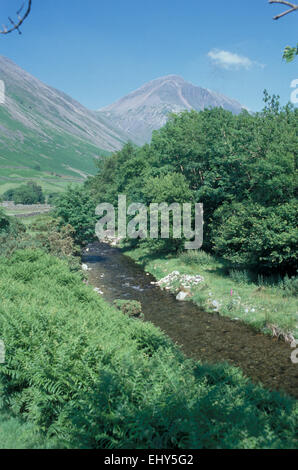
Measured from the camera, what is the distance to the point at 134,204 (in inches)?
1570

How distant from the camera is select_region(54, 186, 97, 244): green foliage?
34.3 meters

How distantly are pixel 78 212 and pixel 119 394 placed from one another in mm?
29156

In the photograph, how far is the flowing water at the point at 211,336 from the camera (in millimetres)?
13565

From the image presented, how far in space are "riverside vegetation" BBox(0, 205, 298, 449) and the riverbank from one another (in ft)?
27.4

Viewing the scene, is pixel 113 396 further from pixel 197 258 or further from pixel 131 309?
pixel 197 258

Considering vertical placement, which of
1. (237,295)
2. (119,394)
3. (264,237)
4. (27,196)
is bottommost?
(237,295)

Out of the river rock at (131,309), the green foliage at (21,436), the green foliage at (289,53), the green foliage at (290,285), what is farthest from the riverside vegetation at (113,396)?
the green foliage at (290,285)

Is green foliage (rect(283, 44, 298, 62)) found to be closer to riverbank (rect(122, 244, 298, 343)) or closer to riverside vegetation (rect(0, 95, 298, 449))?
riverside vegetation (rect(0, 95, 298, 449))

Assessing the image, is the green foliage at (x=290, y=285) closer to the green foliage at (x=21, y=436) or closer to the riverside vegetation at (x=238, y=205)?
the riverside vegetation at (x=238, y=205)

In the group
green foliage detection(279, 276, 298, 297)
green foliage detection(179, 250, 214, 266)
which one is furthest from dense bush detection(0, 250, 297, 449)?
green foliage detection(179, 250, 214, 266)

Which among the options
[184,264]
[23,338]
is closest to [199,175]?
[184,264]

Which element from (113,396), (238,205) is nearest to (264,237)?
(238,205)

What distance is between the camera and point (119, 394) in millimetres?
6965
